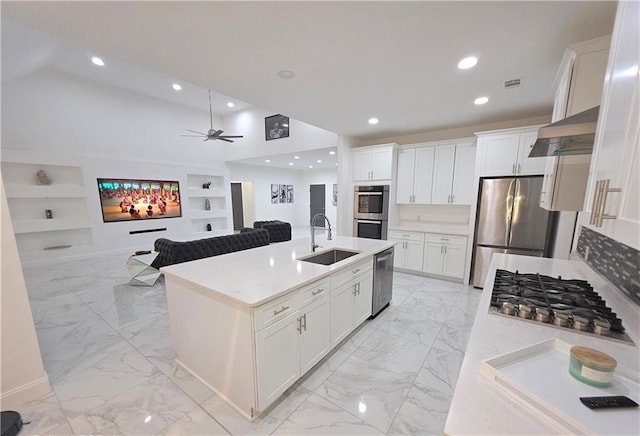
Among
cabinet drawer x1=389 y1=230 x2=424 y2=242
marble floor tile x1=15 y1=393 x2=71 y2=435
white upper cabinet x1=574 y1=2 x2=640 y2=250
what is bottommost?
marble floor tile x1=15 y1=393 x2=71 y2=435

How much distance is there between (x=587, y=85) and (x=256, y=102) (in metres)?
3.08

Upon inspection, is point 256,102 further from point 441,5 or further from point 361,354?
point 361,354

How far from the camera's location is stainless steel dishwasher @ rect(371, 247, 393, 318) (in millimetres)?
2786

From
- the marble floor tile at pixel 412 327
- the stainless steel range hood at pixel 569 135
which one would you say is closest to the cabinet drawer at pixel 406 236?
the marble floor tile at pixel 412 327

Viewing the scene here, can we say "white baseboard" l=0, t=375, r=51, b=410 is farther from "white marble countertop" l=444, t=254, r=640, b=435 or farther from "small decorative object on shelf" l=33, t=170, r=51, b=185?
"small decorative object on shelf" l=33, t=170, r=51, b=185

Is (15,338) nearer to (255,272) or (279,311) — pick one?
(255,272)

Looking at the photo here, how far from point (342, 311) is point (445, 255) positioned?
102 inches

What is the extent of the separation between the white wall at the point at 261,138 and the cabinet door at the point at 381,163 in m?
1.36

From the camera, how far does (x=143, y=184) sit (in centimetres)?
633

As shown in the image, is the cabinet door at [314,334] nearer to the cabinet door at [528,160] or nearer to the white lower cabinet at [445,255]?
the white lower cabinet at [445,255]

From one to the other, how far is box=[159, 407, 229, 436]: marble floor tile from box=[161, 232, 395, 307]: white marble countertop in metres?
0.88

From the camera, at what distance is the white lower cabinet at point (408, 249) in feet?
13.9

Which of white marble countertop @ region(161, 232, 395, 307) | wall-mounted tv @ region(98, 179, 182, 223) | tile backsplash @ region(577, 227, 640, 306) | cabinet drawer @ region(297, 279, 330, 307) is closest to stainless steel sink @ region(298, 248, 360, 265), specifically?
white marble countertop @ region(161, 232, 395, 307)

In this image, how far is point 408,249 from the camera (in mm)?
4344
